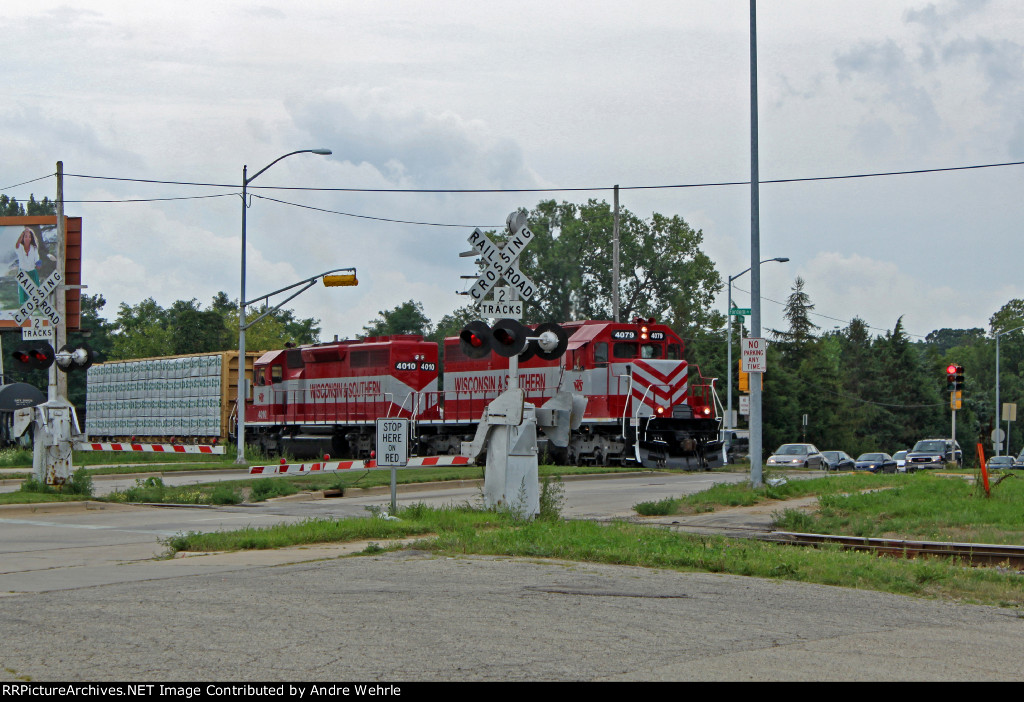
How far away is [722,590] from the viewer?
9031 mm

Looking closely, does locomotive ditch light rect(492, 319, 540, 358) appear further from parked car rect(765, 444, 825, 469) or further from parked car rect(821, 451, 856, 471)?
parked car rect(821, 451, 856, 471)

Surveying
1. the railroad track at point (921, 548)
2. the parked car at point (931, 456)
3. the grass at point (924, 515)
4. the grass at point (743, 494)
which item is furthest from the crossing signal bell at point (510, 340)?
the parked car at point (931, 456)

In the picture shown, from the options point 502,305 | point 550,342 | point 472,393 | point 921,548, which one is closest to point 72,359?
point 502,305

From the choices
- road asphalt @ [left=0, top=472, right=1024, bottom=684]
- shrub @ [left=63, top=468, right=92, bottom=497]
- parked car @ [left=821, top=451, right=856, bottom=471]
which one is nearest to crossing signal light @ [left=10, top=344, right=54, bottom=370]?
shrub @ [left=63, top=468, right=92, bottom=497]

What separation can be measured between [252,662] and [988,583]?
698 centimetres

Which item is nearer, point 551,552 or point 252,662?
point 252,662

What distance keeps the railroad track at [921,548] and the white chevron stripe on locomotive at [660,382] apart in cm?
1595

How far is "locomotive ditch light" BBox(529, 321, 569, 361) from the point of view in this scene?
47.6ft

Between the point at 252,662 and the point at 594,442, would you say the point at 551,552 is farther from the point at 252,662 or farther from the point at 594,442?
the point at 594,442

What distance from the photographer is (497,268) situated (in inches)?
568

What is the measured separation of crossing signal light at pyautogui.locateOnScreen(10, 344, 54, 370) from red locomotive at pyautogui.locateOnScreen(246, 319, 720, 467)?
429 inches

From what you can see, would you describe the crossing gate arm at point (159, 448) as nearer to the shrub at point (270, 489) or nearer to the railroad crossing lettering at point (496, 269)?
the shrub at point (270, 489)

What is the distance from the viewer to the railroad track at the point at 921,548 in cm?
1166

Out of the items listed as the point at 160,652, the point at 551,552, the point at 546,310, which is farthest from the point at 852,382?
the point at 160,652
